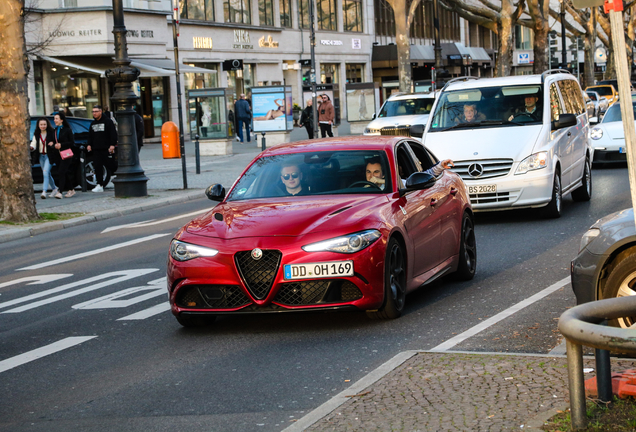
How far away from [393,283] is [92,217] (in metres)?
10.9

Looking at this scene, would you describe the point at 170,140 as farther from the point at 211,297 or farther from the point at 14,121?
the point at 211,297

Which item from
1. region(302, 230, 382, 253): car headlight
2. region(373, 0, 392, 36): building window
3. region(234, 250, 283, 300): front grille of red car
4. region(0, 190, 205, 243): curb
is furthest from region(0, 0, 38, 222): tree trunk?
region(373, 0, 392, 36): building window

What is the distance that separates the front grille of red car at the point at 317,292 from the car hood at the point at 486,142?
6.37m

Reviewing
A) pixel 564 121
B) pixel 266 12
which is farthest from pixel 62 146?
pixel 266 12

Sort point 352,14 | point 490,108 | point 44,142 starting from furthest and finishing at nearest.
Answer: point 352,14 → point 44,142 → point 490,108

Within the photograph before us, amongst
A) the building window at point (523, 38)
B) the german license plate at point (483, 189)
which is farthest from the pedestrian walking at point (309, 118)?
the building window at point (523, 38)

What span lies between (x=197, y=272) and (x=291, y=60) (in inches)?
1987

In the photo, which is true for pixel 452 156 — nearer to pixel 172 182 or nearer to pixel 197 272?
pixel 197 272

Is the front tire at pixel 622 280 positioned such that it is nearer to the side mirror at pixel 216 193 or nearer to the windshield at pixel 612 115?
the side mirror at pixel 216 193

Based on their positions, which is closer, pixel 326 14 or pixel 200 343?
pixel 200 343

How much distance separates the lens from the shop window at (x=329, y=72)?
60725mm

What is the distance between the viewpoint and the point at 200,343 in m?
7.48

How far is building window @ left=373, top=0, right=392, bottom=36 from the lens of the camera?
68.8 m

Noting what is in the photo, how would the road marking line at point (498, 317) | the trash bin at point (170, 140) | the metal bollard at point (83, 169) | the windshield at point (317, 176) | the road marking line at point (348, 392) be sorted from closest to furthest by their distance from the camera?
the road marking line at point (348, 392) < the road marking line at point (498, 317) < the windshield at point (317, 176) < the metal bollard at point (83, 169) < the trash bin at point (170, 140)
